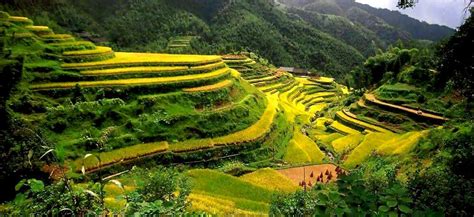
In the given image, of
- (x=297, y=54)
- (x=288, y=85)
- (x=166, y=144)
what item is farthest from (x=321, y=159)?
(x=297, y=54)

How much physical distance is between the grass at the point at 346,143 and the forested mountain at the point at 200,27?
4936cm

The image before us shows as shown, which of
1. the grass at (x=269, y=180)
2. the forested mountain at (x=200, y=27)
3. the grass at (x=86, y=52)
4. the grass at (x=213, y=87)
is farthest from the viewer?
the forested mountain at (x=200, y=27)

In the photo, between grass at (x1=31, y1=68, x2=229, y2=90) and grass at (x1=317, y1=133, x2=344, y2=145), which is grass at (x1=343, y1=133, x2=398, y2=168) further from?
grass at (x1=31, y1=68, x2=229, y2=90)

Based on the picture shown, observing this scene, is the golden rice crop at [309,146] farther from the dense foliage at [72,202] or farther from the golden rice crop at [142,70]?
the dense foliage at [72,202]

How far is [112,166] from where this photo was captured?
20.0 m

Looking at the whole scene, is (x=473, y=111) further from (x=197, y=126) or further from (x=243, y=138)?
(x=197, y=126)

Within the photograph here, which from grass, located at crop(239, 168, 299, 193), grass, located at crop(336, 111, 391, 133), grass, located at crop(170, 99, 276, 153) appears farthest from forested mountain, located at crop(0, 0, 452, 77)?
grass, located at crop(239, 168, 299, 193)

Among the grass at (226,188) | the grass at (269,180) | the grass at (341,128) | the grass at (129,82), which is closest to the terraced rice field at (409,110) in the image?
the grass at (341,128)

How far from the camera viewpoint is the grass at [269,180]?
2025cm

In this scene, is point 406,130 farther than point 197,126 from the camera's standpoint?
Yes

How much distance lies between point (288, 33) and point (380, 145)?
115m

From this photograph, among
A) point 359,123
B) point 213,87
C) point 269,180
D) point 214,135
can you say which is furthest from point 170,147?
point 359,123

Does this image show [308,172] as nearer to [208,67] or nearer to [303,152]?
[303,152]

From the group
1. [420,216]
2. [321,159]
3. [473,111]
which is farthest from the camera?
[321,159]
